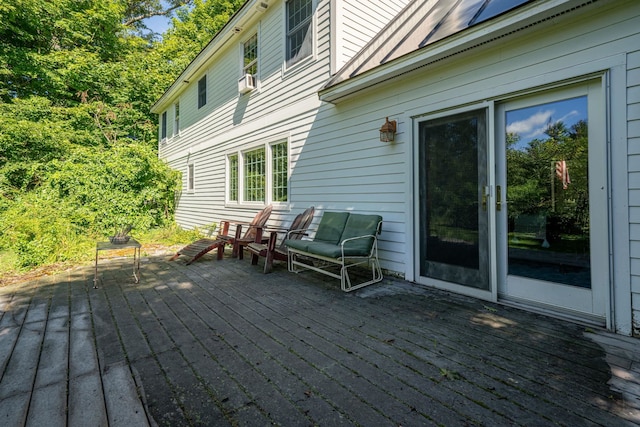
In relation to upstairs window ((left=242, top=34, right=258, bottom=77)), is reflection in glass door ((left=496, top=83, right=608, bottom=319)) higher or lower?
lower

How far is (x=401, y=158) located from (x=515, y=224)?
1541mm

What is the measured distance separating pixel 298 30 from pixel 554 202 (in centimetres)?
514

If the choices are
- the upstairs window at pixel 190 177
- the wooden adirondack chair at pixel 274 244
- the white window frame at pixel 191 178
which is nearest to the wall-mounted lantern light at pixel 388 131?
the wooden adirondack chair at pixel 274 244

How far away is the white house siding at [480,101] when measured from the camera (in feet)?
7.72

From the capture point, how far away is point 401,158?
3982mm

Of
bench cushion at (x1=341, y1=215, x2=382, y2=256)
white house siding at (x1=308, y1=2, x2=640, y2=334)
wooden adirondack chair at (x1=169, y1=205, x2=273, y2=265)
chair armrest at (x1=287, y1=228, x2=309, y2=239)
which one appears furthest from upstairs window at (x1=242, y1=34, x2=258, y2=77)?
bench cushion at (x1=341, y1=215, x2=382, y2=256)

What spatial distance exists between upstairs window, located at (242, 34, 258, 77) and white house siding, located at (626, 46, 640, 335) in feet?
20.9

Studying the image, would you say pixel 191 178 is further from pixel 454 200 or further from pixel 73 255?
pixel 454 200

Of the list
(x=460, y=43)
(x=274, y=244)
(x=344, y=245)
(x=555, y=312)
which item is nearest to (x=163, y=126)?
(x=274, y=244)

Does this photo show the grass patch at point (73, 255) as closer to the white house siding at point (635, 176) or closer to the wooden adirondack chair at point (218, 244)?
the wooden adirondack chair at point (218, 244)

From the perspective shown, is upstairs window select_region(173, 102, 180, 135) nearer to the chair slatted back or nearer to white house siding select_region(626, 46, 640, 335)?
the chair slatted back

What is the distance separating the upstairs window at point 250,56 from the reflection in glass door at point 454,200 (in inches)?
193

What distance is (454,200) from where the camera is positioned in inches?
135

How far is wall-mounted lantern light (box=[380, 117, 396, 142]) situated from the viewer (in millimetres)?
3986
